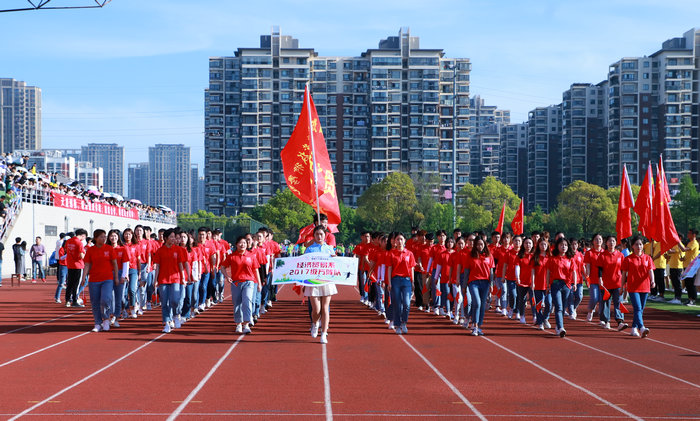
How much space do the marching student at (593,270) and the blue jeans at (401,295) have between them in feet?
12.2

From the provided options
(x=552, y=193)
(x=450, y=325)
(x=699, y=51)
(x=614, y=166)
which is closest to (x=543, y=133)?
(x=552, y=193)

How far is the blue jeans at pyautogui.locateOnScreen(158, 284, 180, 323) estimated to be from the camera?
14469mm

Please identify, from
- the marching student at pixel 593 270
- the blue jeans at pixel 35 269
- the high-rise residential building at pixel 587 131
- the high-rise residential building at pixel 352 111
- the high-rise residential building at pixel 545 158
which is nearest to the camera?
the marching student at pixel 593 270

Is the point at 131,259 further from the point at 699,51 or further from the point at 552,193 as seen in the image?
the point at 552,193

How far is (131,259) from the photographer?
1652 centimetres

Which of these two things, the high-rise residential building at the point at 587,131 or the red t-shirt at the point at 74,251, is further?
the high-rise residential building at the point at 587,131

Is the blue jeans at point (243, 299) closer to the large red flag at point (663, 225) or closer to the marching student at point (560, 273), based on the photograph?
the marching student at point (560, 273)

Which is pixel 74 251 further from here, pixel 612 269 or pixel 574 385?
pixel 574 385

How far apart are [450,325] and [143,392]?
28.1 feet

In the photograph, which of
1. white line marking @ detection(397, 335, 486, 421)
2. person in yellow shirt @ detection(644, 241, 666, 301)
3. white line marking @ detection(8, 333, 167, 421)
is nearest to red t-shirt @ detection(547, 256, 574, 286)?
white line marking @ detection(397, 335, 486, 421)

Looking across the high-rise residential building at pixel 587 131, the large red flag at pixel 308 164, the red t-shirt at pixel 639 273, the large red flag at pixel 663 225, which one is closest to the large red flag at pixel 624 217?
the large red flag at pixel 663 225

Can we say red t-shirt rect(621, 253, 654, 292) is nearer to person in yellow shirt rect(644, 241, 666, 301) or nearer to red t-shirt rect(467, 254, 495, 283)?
red t-shirt rect(467, 254, 495, 283)

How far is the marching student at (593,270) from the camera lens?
1577cm

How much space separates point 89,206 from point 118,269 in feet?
112
